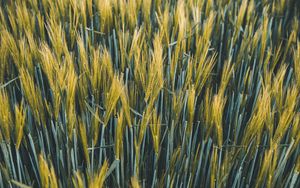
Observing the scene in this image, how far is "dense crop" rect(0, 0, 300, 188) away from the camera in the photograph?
2.67 ft

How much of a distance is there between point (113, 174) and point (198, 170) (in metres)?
0.16

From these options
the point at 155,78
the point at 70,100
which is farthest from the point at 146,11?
the point at 70,100

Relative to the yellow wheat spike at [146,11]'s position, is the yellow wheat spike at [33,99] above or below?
below

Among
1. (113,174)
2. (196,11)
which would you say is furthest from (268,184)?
(196,11)

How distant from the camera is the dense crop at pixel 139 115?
81 centimetres

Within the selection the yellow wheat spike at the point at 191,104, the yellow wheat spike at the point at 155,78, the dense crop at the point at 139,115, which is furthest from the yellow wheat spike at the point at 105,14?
the yellow wheat spike at the point at 191,104

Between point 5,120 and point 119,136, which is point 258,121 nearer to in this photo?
point 119,136

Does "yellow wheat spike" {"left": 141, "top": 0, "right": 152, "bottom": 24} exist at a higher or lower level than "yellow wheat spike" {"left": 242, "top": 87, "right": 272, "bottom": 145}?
higher

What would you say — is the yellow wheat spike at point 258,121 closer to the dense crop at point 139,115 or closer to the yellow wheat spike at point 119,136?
the dense crop at point 139,115

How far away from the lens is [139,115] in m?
0.91

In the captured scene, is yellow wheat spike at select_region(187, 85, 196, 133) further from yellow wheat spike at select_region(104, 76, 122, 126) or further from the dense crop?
yellow wheat spike at select_region(104, 76, 122, 126)

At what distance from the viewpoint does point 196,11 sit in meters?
1.18

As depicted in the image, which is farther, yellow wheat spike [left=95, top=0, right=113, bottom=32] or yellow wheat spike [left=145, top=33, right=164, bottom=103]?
yellow wheat spike [left=95, top=0, right=113, bottom=32]

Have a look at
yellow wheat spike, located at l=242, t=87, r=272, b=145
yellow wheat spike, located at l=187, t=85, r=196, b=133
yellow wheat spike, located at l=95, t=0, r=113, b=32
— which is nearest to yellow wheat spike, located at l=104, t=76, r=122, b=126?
yellow wheat spike, located at l=187, t=85, r=196, b=133
